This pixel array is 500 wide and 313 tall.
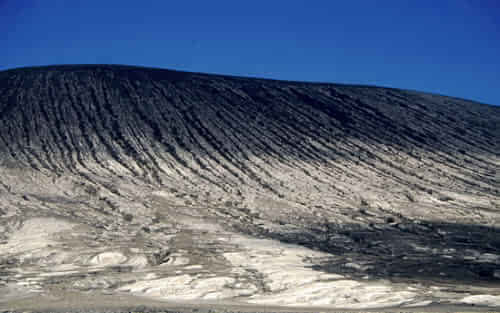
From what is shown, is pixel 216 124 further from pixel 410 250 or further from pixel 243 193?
pixel 410 250

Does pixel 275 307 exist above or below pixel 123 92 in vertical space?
below

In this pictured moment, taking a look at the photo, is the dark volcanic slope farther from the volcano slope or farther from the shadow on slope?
the shadow on slope

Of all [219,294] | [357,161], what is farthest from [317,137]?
[219,294]

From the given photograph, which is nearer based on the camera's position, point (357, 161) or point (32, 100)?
point (357, 161)

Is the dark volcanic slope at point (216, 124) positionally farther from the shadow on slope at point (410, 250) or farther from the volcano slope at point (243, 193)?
the shadow on slope at point (410, 250)

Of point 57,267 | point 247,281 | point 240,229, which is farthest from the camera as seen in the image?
point 240,229

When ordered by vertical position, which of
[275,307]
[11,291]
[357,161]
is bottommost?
[275,307]

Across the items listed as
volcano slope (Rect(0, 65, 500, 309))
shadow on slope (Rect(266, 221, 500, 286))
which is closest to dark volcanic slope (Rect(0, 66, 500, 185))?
volcano slope (Rect(0, 65, 500, 309))

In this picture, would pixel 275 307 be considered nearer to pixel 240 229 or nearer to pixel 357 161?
pixel 240 229
